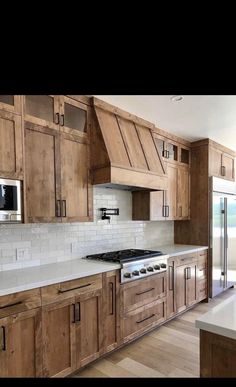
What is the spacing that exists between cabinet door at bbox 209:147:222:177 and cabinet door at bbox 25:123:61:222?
290 cm

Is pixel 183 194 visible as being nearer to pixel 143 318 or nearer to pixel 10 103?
pixel 143 318

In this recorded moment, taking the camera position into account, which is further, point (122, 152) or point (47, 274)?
point (122, 152)

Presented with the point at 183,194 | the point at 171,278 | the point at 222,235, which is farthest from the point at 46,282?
the point at 222,235

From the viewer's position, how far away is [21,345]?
1810 millimetres

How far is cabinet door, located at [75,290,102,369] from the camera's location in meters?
2.19

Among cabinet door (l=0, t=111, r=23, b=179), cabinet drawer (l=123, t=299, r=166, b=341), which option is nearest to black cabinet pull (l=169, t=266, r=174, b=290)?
cabinet drawer (l=123, t=299, r=166, b=341)

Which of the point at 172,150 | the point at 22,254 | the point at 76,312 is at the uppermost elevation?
the point at 172,150

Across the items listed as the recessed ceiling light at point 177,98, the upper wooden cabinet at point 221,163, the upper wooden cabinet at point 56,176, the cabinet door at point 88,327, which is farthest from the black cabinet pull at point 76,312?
the upper wooden cabinet at point 221,163

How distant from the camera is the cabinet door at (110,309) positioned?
95.9 inches

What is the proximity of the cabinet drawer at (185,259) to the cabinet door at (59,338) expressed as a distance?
71.1 inches

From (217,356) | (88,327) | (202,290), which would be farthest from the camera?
(202,290)

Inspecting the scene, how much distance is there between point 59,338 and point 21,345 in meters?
0.34
